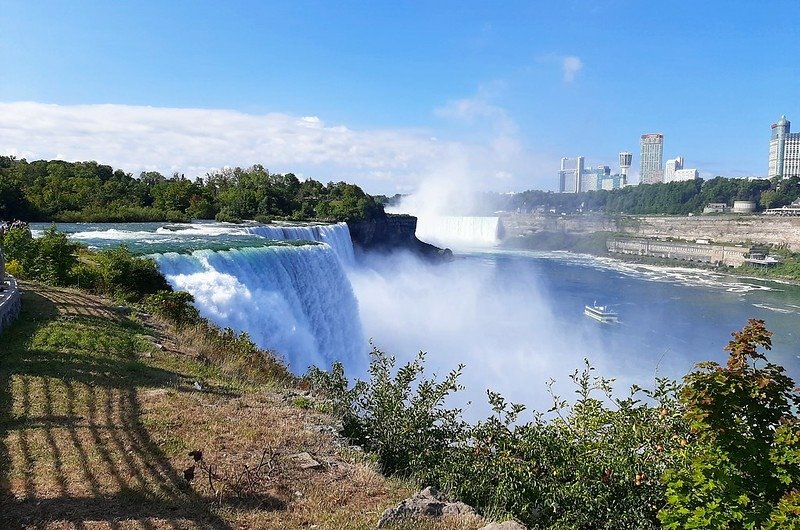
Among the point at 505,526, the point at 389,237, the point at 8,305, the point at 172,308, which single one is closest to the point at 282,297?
the point at 172,308

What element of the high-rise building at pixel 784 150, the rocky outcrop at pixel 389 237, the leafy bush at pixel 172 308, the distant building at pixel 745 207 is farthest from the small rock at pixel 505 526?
the high-rise building at pixel 784 150

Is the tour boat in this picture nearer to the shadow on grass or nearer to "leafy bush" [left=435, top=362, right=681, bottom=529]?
"leafy bush" [left=435, top=362, right=681, bottom=529]

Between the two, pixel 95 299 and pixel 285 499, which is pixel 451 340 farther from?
pixel 285 499

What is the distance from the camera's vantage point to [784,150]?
182 meters

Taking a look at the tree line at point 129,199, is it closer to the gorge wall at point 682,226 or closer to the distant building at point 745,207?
the gorge wall at point 682,226

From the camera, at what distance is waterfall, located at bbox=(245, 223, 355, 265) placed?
26.6 meters

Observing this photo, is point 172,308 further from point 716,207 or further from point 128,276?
point 716,207

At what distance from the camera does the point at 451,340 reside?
28.1 meters

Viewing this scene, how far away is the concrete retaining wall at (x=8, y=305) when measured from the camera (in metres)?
7.97

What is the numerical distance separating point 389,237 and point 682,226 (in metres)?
51.2

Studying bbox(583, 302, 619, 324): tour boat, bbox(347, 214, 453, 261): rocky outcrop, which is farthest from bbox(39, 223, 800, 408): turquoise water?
bbox(347, 214, 453, 261): rocky outcrop

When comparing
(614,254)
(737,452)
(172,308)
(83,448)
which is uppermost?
(737,452)

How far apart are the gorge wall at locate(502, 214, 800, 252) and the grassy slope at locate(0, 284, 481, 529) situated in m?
78.6

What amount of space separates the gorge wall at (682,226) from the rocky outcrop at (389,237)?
38.8 m
